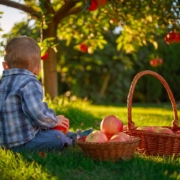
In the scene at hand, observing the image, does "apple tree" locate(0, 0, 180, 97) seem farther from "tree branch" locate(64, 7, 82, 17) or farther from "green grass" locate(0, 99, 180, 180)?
"green grass" locate(0, 99, 180, 180)

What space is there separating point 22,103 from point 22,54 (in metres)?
0.41

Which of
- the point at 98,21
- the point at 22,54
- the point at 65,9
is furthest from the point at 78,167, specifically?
the point at 98,21

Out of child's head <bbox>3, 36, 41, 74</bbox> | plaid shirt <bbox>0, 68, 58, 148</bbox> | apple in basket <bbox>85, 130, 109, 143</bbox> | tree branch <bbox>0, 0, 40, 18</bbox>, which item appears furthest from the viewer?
tree branch <bbox>0, 0, 40, 18</bbox>

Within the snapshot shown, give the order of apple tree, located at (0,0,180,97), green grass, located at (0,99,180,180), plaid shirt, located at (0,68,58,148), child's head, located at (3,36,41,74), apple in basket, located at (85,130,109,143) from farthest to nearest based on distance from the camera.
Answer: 1. apple tree, located at (0,0,180,97)
2. child's head, located at (3,36,41,74)
3. plaid shirt, located at (0,68,58,148)
4. apple in basket, located at (85,130,109,143)
5. green grass, located at (0,99,180,180)

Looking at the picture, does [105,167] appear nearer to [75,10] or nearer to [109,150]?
[109,150]

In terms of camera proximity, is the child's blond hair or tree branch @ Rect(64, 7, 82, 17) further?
tree branch @ Rect(64, 7, 82, 17)

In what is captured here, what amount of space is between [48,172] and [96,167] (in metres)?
0.40

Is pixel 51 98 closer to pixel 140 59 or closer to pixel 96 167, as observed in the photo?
pixel 96 167

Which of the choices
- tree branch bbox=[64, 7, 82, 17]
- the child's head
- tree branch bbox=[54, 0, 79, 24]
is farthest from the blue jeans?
tree branch bbox=[64, 7, 82, 17]

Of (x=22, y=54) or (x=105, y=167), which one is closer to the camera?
(x=105, y=167)

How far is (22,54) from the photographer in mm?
3883

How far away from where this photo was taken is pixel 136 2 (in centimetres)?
740

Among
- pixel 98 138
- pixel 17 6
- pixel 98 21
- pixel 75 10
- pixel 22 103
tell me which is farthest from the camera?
pixel 98 21

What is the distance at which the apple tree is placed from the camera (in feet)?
23.5
